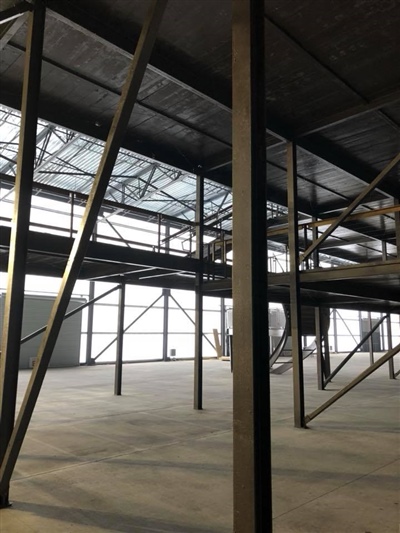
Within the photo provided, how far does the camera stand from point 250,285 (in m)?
2.82

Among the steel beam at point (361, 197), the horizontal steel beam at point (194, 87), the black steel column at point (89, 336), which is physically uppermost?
the horizontal steel beam at point (194, 87)

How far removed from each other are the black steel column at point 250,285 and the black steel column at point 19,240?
9.81ft

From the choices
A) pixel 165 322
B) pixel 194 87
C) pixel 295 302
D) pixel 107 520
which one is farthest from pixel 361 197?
pixel 165 322

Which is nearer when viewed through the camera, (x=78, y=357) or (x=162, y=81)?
(x=162, y=81)

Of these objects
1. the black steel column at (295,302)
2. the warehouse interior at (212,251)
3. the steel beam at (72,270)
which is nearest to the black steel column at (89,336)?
the warehouse interior at (212,251)

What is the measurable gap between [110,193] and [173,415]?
1614cm

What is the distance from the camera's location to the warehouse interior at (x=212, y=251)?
299 cm

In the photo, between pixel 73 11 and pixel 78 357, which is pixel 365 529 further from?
pixel 78 357

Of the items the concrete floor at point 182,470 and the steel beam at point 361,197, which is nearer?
the concrete floor at point 182,470

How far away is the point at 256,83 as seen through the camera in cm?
300

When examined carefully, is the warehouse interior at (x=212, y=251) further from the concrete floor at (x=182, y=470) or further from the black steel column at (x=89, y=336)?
the black steel column at (x=89, y=336)

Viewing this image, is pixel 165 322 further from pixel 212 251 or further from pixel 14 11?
pixel 14 11

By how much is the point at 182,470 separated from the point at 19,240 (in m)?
3.65

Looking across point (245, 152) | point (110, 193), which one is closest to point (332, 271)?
point (245, 152)
